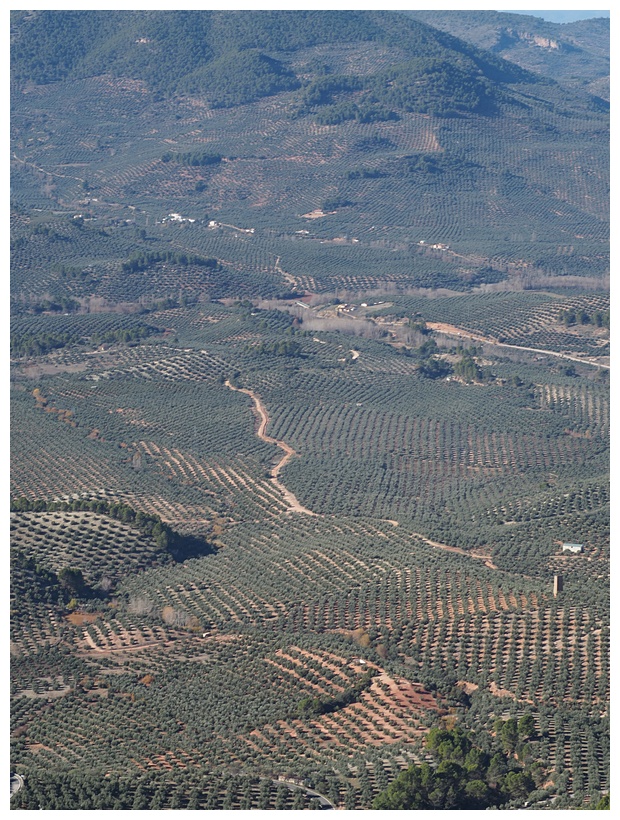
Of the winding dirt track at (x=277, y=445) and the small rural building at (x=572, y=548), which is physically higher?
the small rural building at (x=572, y=548)

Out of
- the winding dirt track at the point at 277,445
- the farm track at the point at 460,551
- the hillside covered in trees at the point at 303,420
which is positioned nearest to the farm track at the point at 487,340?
the hillside covered in trees at the point at 303,420

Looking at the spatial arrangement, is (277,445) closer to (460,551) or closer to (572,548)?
(460,551)

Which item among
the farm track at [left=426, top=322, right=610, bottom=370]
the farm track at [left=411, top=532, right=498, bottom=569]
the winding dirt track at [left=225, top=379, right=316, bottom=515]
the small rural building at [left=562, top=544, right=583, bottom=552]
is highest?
the small rural building at [left=562, top=544, right=583, bottom=552]

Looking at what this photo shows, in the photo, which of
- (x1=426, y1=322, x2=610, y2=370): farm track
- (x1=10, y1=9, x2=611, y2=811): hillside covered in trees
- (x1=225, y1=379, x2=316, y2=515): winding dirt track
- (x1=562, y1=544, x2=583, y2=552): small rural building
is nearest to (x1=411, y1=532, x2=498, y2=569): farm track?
(x1=10, y1=9, x2=611, y2=811): hillside covered in trees

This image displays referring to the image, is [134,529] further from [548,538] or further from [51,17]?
[51,17]

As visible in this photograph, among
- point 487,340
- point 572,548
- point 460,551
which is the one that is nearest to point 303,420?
point 460,551

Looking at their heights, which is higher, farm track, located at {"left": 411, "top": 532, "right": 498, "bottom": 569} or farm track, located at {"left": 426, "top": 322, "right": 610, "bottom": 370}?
farm track, located at {"left": 411, "top": 532, "right": 498, "bottom": 569}

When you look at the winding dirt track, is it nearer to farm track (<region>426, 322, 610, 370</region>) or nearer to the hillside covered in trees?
the hillside covered in trees

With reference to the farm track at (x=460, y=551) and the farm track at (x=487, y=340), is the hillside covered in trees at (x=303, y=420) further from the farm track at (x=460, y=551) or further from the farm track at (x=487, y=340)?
the farm track at (x=487, y=340)

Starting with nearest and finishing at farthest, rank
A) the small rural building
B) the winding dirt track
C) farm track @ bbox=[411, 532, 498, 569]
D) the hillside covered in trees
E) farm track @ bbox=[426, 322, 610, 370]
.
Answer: the hillside covered in trees → farm track @ bbox=[411, 532, 498, 569] → the small rural building → the winding dirt track → farm track @ bbox=[426, 322, 610, 370]
